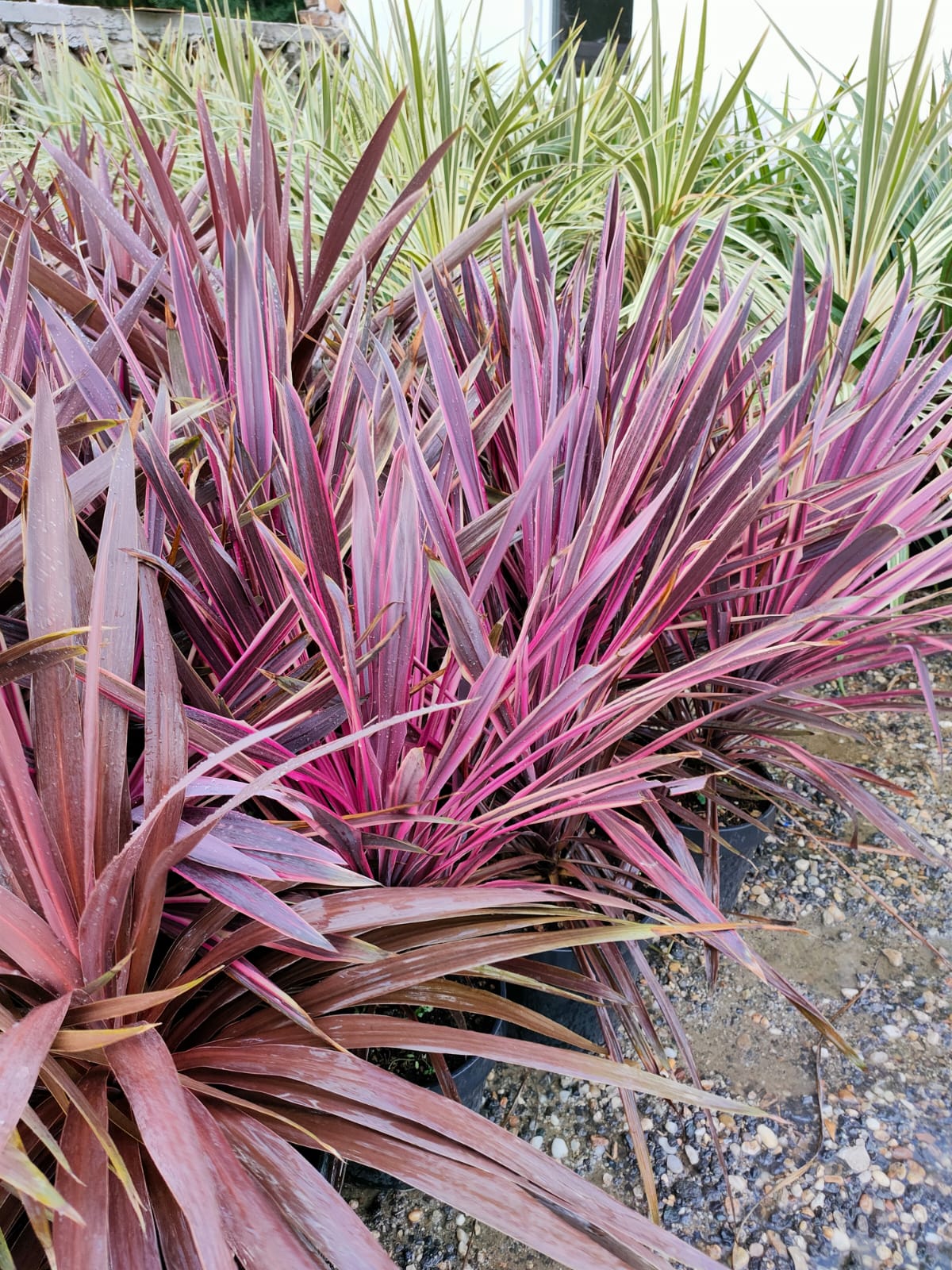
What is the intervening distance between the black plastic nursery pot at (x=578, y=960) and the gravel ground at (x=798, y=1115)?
0.06 meters

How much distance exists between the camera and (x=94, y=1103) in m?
0.44

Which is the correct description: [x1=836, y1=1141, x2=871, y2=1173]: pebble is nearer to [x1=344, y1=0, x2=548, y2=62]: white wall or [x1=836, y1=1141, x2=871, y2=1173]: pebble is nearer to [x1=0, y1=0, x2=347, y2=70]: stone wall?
[x1=344, y1=0, x2=548, y2=62]: white wall

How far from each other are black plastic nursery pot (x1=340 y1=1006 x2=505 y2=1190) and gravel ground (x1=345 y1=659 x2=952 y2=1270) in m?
0.03

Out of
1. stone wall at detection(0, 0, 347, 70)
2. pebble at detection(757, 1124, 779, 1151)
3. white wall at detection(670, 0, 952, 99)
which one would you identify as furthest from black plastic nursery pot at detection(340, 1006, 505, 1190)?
stone wall at detection(0, 0, 347, 70)

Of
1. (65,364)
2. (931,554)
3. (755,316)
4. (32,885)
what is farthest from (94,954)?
(755,316)

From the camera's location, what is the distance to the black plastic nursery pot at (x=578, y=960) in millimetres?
856

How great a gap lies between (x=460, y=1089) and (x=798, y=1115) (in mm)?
394

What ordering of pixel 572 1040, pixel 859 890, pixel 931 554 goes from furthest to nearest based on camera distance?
pixel 859 890
pixel 931 554
pixel 572 1040

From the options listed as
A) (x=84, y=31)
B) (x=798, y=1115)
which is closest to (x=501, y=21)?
(x=84, y=31)

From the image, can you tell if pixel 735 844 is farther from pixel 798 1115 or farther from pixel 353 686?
pixel 353 686

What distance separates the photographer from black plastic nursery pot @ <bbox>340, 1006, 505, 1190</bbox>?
0.73m

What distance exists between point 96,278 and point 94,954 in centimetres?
88

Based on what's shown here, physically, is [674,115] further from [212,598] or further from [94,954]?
[94,954]

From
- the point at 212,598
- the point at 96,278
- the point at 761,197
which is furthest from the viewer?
the point at 761,197
